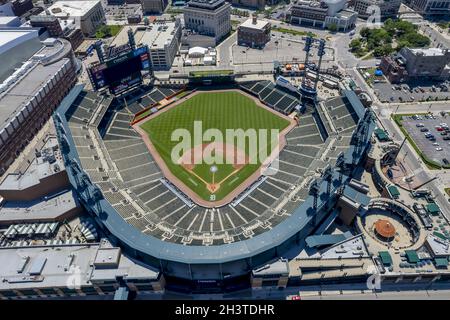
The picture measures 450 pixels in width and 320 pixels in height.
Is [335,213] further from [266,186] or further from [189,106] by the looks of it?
[189,106]

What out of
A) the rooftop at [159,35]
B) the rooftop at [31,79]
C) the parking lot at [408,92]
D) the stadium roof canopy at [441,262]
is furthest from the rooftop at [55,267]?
the parking lot at [408,92]

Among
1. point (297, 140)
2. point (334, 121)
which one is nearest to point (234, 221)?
point (297, 140)

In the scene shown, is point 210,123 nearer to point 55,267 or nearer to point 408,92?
point 55,267

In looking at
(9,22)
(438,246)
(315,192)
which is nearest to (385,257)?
(438,246)

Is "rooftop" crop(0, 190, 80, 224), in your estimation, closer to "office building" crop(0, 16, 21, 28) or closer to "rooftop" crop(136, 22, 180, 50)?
"rooftop" crop(136, 22, 180, 50)

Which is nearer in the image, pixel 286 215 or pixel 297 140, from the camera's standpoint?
pixel 286 215
